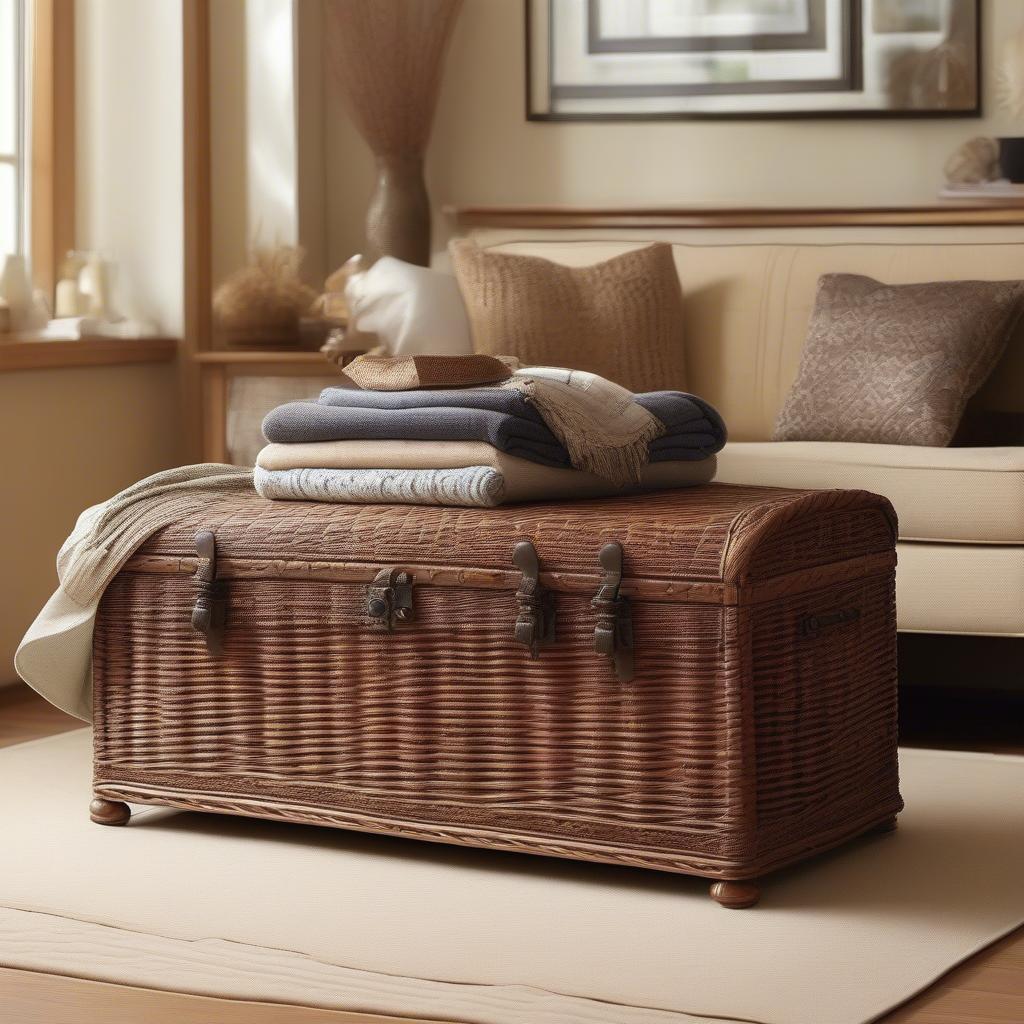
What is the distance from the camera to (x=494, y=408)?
91.6 inches

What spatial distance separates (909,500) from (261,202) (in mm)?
1946

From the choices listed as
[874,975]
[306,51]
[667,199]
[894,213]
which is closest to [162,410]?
[306,51]

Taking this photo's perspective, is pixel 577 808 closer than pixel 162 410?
Yes

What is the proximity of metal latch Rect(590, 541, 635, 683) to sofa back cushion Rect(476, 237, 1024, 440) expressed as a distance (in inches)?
64.2

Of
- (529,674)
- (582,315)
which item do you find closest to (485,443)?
(529,674)

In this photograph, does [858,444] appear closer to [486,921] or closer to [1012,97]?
[1012,97]

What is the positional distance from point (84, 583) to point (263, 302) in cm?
175

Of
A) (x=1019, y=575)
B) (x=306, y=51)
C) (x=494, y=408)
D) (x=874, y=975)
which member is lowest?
(x=874, y=975)

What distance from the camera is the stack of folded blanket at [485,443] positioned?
232 cm

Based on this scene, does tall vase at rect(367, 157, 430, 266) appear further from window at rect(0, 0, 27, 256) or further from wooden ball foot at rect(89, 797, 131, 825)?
wooden ball foot at rect(89, 797, 131, 825)

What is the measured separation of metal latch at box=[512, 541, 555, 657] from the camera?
7.18ft

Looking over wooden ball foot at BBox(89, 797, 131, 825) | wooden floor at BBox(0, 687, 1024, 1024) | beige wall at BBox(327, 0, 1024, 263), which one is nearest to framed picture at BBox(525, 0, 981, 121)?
beige wall at BBox(327, 0, 1024, 263)

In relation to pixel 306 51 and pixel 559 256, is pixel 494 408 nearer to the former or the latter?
pixel 559 256

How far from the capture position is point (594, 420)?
2.38 meters
